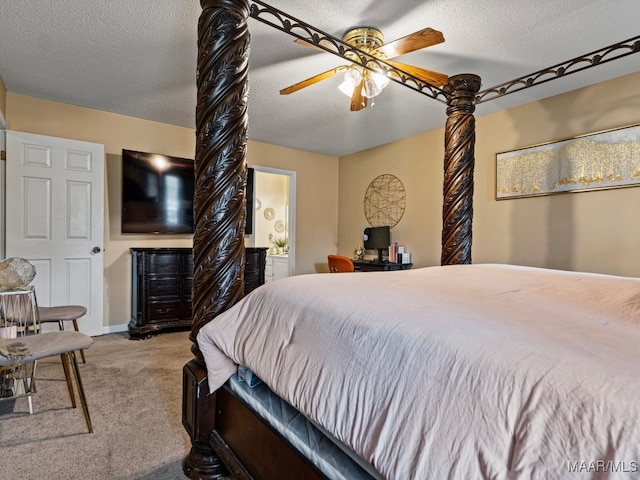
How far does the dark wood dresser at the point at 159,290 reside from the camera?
357 cm

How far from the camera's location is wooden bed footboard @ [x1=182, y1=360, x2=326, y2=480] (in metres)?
1.03

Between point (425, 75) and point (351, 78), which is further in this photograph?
point (351, 78)

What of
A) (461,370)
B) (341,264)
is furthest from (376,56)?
(341,264)

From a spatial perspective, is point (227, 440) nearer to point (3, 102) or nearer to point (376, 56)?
point (376, 56)

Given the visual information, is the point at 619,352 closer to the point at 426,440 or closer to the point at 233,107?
the point at 426,440

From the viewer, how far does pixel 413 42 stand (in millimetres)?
1940

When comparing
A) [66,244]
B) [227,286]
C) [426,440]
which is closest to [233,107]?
[227,286]

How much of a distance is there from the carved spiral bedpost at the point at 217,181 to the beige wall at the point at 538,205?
298cm

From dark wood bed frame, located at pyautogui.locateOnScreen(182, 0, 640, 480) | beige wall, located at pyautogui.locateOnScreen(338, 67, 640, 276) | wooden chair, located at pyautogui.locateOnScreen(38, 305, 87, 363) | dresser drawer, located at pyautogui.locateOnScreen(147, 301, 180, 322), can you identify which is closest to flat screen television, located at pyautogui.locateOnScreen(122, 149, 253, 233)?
dresser drawer, located at pyautogui.locateOnScreen(147, 301, 180, 322)

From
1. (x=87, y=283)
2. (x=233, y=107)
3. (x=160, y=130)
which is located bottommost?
(x=87, y=283)

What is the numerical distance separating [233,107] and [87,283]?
3.10 meters

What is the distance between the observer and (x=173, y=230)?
4004mm

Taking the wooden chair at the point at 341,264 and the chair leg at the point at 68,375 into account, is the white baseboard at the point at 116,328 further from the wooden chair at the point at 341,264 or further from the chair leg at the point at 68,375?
the wooden chair at the point at 341,264

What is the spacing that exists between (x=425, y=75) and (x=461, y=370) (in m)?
2.16
